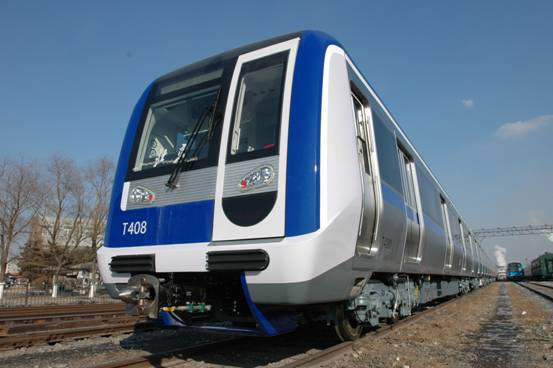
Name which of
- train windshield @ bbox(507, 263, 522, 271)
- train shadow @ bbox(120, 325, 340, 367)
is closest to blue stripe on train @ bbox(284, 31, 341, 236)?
train shadow @ bbox(120, 325, 340, 367)

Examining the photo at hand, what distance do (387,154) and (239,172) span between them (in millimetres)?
2545

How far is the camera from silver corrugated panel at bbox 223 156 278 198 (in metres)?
3.97

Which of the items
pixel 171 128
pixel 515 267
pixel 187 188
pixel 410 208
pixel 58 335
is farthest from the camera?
pixel 515 267

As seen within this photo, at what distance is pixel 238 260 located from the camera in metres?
3.70

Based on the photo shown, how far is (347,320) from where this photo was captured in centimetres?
516

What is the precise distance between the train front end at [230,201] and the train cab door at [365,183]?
653mm

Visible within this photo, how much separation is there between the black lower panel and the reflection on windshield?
3.07 ft

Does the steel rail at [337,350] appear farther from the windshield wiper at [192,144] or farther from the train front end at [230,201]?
the windshield wiper at [192,144]

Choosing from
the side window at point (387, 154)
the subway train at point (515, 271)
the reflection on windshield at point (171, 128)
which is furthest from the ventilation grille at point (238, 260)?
the subway train at point (515, 271)

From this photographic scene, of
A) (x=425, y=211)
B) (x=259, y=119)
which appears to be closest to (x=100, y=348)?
(x=259, y=119)

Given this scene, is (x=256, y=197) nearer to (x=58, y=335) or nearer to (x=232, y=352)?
(x=232, y=352)

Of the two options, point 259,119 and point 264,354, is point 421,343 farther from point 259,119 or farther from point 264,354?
point 259,119

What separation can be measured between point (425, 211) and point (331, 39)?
4556mm

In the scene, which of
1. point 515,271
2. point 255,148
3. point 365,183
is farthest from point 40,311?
point 515,271
